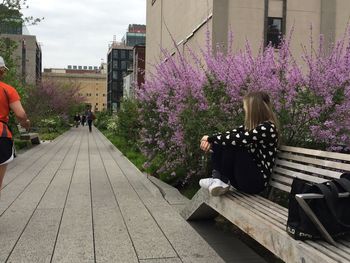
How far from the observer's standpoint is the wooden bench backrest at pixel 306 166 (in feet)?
12.4

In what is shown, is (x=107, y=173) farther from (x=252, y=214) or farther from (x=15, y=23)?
(x=15, y=23)

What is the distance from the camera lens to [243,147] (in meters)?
4.75

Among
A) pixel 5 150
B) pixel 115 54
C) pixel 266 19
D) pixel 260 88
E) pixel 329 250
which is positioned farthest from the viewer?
pixel 115 54

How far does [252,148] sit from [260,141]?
10 cm

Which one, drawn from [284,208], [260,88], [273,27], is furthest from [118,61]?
[284,208]

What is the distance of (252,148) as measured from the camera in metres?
4.77

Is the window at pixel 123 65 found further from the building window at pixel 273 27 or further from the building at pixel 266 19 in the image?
the building window at pixel 273 27

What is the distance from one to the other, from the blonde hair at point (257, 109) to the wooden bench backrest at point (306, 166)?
364 millimetres

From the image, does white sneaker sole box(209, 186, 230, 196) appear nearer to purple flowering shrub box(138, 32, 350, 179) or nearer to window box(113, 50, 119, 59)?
purple flowering shrub box(138, 32, 350, 179)

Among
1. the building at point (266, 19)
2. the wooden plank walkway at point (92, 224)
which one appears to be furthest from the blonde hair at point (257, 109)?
the building at point (266, 19)

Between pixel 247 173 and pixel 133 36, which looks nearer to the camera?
pixel 247 173

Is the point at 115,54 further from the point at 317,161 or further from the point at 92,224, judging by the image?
the point at 317,161

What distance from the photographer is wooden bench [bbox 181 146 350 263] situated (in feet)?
10.1

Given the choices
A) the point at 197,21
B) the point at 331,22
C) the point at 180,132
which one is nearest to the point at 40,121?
the point at 197,21
